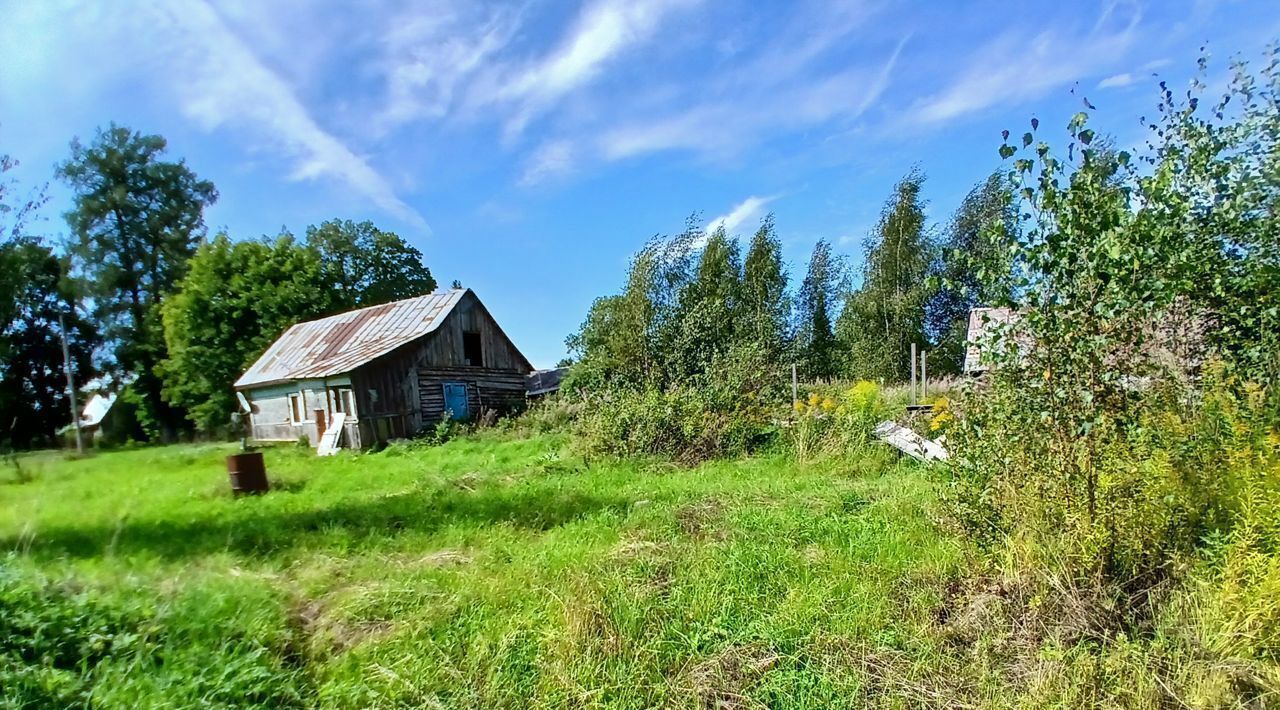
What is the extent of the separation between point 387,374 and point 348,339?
14.0 ft

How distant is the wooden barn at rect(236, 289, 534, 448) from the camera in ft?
52.7

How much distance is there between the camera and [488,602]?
3879 mm

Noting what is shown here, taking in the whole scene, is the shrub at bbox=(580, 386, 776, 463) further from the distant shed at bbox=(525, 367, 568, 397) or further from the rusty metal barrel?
the distant shed at bbox=(525, 367, 568, 397)

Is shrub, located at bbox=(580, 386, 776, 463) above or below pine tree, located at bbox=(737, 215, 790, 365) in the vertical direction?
below

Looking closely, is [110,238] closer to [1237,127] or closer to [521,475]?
[521,475]

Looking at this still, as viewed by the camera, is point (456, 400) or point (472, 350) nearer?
point (456, 400)

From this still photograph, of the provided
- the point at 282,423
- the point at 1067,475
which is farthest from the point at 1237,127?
the point at 282,423

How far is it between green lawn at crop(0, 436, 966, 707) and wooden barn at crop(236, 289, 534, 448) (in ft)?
30.9

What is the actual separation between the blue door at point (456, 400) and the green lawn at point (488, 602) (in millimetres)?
11108

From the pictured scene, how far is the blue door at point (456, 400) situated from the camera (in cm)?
1791

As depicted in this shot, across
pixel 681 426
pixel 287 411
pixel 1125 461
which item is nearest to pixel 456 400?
pixel 287 411

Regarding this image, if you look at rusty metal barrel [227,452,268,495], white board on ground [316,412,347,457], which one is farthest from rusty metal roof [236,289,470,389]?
rusty metal barrel [227,452,268,495]

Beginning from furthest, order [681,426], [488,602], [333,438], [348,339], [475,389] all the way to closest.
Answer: [348,339]
[475,389]
[333,438]
[681,426]
[488,602]

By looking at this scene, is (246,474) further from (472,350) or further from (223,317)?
(223,317)
